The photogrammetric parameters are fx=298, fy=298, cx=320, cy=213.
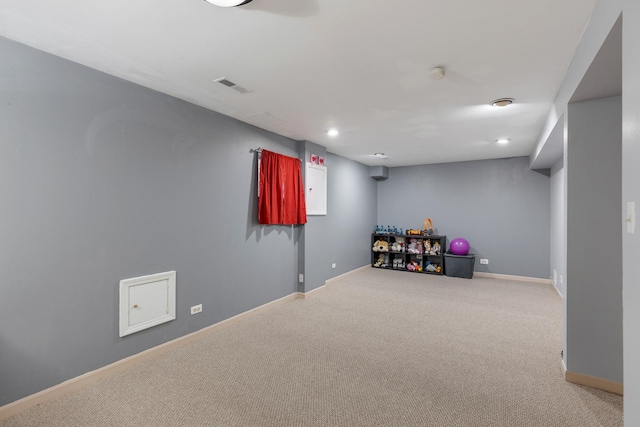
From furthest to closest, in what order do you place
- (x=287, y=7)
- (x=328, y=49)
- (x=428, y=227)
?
(x=428, y=227) → (x=328, y=49) → (x=287, y=7)

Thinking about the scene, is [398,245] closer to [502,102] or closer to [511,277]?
[511,277]

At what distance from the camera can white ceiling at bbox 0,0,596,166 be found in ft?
5.56

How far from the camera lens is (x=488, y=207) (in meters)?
6.16

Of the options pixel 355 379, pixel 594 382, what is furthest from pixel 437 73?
pixel 594 382

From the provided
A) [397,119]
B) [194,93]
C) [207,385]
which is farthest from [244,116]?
[207,385]

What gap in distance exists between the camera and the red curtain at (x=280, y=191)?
401 cm

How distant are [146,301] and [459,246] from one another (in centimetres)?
557

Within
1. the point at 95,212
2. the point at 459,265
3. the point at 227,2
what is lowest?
the point at 459,265

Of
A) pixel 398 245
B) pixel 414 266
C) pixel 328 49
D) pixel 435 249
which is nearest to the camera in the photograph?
pixel 328 49

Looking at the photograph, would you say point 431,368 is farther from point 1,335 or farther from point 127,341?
point 1,335

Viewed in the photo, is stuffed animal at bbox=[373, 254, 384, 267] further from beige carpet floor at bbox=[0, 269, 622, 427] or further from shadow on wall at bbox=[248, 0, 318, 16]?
shadow on wall at bbox=[248, 0, 318, 16]

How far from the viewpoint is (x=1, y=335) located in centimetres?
196

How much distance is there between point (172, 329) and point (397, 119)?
3.39m
